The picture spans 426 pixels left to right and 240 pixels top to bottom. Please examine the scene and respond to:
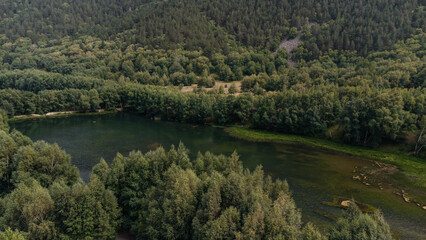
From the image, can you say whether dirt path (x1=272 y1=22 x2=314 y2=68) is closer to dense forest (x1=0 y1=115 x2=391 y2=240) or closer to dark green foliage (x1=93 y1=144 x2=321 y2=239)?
dark green foliage (x1=93 y1=144 x2=321 y2=239)

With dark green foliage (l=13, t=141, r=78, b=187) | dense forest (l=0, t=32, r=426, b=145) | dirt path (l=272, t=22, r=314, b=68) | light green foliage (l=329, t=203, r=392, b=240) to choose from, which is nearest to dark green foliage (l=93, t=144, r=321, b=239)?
light green foliage (l=329, t=203, r=392, b=240)

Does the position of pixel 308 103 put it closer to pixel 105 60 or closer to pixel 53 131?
pixel 53 131

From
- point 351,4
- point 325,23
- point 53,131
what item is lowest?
point 53,131

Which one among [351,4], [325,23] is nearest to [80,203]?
[325,23]

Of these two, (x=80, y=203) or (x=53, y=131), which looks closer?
(x=80, y=203)

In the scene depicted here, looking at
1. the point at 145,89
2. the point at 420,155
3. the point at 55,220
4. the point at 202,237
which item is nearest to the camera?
the point at 202,237

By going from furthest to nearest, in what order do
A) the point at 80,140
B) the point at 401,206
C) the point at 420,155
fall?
1. the point at 80,140
2. the point at 420,155
3. the point at 401,206

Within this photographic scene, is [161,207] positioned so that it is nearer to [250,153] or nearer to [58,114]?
[250,153]

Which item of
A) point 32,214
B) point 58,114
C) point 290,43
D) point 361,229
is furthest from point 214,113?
point 290,43
